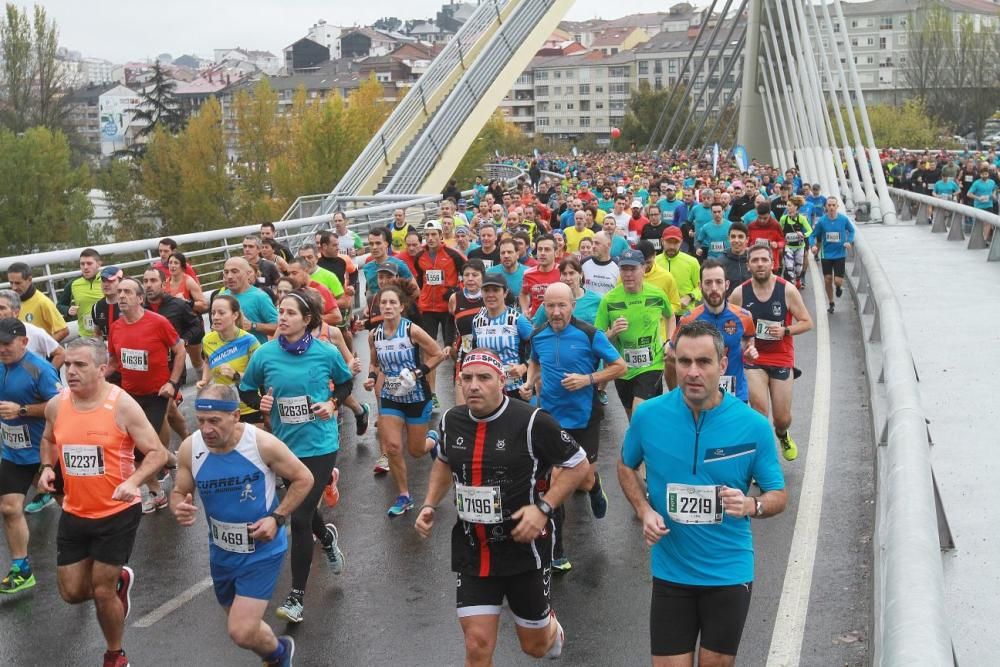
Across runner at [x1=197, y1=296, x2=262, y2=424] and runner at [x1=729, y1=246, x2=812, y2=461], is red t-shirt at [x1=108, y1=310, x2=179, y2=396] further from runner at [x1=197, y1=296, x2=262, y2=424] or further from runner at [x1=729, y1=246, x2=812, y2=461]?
runner at [x1=729, y1=246, x2=812, y2=461]

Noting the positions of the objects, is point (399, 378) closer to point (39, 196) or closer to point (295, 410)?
point (295, 410)

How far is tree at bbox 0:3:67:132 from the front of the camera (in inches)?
2739

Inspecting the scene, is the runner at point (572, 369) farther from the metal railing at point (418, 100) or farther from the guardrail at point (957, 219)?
the metal railing at point (418, 100)

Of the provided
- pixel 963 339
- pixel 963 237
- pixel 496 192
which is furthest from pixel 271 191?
pixel 963 339

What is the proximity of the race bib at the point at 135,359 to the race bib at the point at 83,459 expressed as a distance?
9.55ft

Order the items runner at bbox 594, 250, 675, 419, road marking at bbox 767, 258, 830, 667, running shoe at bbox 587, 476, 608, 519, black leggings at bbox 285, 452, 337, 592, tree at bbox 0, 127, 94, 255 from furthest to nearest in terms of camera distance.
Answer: tree at bbox 0, 127, 94, 255, runner at bbox 594, 250, 675, 419, running shoe at bbox 587, 476, 608, 519, black leggings at bbox 285, 452, 337, 592, road marking at bbox 767, 258, 830, 667

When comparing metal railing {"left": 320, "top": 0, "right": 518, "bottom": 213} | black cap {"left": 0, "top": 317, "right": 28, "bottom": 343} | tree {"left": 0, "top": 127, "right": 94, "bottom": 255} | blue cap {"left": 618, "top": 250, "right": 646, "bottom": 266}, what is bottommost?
tree {"left": 0, "top": 127, "right": 94, "bottom": 255}

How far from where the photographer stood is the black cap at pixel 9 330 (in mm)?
7711

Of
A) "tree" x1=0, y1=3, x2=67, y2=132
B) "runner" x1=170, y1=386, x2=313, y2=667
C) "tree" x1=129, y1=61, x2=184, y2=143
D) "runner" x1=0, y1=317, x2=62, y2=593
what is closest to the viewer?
"runner" x1=170, y1=386, x2=313, y2=667

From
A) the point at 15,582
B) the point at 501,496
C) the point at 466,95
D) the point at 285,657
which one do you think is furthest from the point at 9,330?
the point at 466,95

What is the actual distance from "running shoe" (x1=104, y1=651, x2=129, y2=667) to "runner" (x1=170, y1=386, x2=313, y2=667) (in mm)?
687

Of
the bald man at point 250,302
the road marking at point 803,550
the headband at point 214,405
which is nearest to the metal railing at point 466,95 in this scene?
the road marking at point 803,550

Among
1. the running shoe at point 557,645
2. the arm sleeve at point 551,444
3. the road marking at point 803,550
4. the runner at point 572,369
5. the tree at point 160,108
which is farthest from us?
the tree at point 160,108

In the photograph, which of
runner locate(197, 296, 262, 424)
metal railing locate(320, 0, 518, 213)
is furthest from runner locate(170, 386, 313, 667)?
metal railing locate(320, 0, 518, 213)
